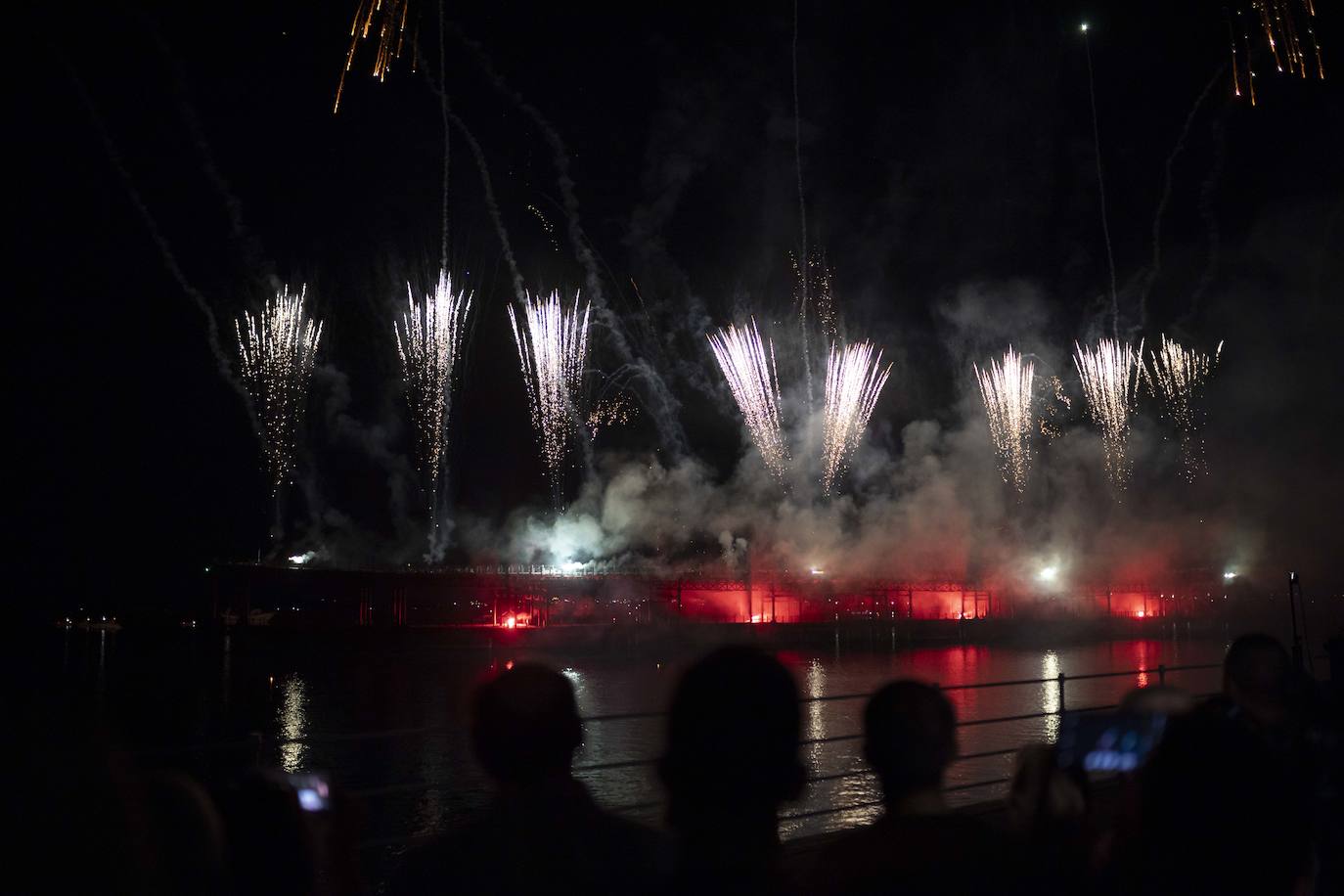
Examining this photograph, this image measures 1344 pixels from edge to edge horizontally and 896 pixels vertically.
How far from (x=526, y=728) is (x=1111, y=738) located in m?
2.51

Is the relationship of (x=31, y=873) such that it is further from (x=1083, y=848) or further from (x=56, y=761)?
(x=1083, y=848)

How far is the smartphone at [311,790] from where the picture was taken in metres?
2.43

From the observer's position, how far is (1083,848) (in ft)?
8.40

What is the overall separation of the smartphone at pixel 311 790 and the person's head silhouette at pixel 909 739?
1.37 meters

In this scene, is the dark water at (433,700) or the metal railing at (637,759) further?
the dark water at (433,700)

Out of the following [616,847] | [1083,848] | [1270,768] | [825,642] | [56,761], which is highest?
[56,761]

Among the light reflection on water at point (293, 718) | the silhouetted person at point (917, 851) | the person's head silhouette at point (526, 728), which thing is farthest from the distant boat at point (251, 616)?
the silhouetted person at point (917, 851)

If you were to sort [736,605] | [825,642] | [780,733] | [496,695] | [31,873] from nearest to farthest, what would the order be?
[31,873]
[780,733]
[496,695]
[825,642]
[736,605]

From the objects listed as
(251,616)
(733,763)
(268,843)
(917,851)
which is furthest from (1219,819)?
(251,616)

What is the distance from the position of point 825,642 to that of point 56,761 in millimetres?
43830

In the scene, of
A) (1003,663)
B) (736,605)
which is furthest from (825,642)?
(1003,663)

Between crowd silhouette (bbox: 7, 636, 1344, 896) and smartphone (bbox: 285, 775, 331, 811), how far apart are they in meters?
0.08

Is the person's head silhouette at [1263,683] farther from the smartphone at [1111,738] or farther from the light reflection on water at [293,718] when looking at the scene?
the light reflection on water at [293,718]

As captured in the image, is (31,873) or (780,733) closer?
(31,873)
